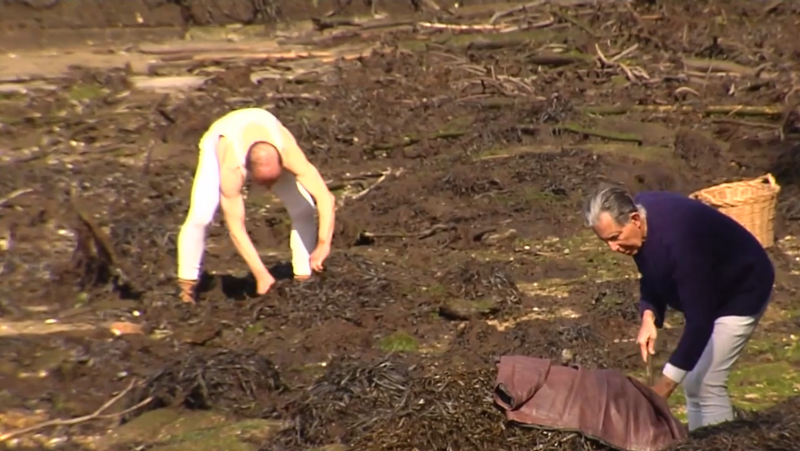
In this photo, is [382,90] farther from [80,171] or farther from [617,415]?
[617,415]

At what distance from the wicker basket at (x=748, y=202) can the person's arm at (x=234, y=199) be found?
3.67 m

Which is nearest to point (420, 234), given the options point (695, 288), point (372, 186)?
point (372, 186)

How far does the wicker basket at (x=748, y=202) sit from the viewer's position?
1220 cm

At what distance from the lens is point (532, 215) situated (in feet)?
48.5

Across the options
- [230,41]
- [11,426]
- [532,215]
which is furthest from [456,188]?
[230,41]

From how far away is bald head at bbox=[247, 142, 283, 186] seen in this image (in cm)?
1065

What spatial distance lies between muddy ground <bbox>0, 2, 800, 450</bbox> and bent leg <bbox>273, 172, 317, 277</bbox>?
20 centimetres

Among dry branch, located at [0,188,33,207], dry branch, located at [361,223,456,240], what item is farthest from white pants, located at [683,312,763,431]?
dry branch, located at [0,188,33,207]

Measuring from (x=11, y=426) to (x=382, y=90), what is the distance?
11831mm

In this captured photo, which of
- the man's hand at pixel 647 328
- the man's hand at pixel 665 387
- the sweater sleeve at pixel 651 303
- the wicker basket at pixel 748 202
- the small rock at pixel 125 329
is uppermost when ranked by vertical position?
the sweater sleeve at pixel 651 303

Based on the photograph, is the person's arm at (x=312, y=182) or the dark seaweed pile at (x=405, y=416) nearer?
the dark seaweed pile at (x=405, y=416)

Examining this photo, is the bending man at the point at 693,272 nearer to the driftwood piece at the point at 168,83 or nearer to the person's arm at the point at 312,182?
the person's arm at the point at 312,182

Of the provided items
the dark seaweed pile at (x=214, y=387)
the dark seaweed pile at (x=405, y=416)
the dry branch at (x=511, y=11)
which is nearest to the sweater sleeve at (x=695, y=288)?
the dark seaweed pile at (x=405, y=416)

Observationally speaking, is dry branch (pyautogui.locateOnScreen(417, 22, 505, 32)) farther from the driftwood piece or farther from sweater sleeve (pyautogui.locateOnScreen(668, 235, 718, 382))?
sweater sleeve (pyautogui.locateOnScreen(668, 235, 718, 382))
